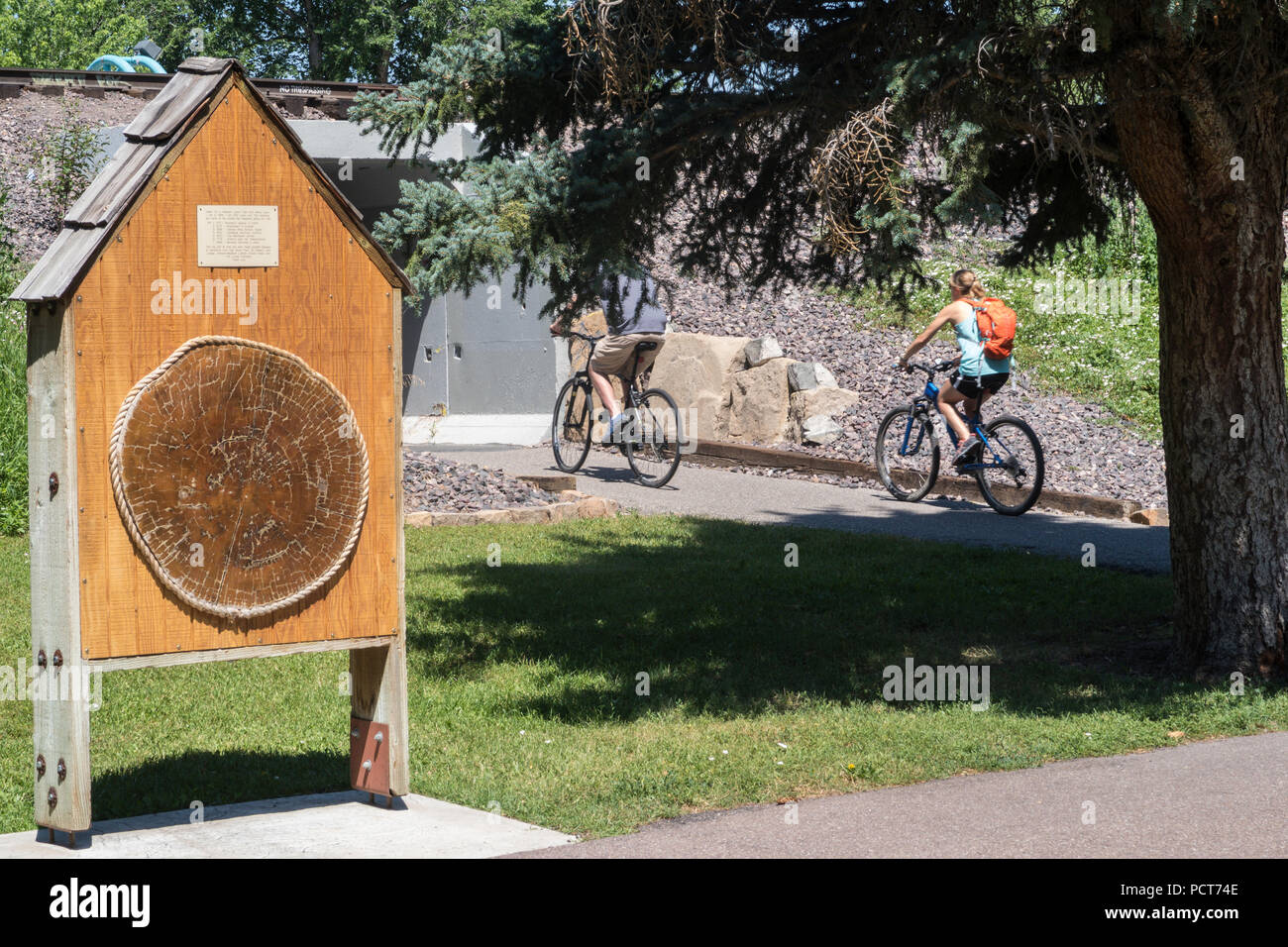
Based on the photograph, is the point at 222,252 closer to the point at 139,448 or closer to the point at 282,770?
the point at 139,448

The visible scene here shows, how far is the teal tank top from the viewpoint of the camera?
12.5m

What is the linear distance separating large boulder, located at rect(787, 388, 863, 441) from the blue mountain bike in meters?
1.80

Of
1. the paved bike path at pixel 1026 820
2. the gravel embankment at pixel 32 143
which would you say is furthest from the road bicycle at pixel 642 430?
the paved bike path at pixel 1026 820

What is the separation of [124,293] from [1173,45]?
181 inches

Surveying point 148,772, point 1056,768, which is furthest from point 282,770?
point 1056,768

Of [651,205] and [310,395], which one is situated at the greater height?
[651,205]

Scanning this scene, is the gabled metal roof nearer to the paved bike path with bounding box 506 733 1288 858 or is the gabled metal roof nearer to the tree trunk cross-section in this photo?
the tree trunk cross-section

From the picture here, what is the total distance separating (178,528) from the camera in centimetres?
455

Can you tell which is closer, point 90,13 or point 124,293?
A: point 124,293

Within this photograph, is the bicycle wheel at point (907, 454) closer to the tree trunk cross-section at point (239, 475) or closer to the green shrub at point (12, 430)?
the green shrub at point (12, 430)

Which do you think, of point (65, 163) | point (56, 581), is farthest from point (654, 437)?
point (65, 163)

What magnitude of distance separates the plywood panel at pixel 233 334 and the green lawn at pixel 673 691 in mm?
960

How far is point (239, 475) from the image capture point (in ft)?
15.4

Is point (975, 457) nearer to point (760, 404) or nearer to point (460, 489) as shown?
point (760, 404)
